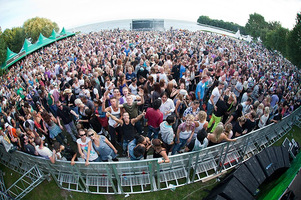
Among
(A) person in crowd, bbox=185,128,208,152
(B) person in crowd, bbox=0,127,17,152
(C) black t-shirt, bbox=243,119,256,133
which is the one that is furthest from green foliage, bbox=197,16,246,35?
(B) person in crowd, bbox=0,127,17,152

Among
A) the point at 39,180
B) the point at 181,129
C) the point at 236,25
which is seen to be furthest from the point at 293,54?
the point at 236,25

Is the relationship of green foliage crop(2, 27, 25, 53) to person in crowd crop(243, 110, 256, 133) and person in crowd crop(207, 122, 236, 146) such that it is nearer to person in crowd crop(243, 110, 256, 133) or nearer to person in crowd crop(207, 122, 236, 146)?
person in crowd crop(207, 122, 236, 146)

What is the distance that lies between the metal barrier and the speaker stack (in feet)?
1.82

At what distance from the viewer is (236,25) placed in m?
70.7

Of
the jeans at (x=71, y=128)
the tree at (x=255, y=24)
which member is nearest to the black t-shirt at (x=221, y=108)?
the jeans at (x=71, y=128)

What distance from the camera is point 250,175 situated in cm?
412

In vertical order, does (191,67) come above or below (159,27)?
below

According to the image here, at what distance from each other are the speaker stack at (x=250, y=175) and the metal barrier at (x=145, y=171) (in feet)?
1.82

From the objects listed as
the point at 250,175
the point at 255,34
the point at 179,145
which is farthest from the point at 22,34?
the point at 255,34

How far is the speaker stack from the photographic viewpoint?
362cm

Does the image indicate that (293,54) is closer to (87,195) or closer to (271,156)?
(271,156)

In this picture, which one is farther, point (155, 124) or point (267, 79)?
point (267, 79)

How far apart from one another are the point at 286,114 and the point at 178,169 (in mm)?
6029

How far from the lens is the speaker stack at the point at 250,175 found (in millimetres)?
3621
